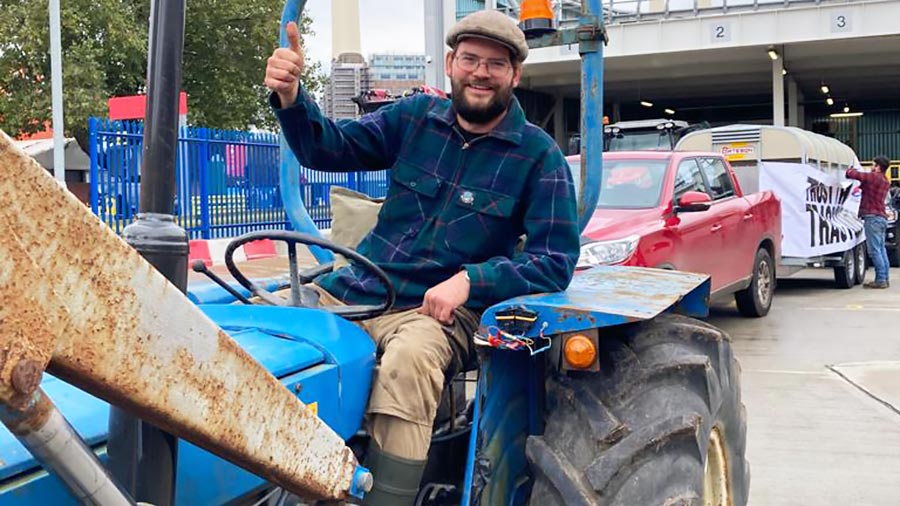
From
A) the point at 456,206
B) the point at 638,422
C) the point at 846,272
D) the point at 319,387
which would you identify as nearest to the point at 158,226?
the point at 319,387

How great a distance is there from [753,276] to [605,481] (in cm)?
726

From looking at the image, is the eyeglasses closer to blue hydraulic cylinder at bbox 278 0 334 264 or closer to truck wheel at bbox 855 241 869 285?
blue hydraulic cylinder at bbox 278 0 334 264

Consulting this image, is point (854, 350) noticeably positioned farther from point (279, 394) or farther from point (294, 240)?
point (279, 394)

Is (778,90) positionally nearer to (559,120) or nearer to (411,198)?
(559,120)

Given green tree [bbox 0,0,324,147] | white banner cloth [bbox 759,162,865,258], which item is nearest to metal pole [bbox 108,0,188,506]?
white banner cloth [bbox 759,162,865,258]

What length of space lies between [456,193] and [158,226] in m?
1.34

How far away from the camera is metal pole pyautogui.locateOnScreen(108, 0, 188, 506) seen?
139cm

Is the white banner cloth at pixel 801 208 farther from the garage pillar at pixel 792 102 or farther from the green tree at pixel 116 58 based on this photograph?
the garage pillar at pixel 792 102

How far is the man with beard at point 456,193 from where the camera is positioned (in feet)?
8.11

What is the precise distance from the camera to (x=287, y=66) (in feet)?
7.47

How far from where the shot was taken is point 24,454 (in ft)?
4.72

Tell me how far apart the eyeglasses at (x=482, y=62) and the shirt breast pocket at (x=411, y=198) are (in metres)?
0.35

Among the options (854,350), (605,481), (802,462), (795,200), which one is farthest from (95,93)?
(605,481)

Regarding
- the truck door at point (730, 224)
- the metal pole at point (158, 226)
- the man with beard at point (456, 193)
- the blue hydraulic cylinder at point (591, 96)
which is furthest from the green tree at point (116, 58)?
the metal pole at point (158, 226)
